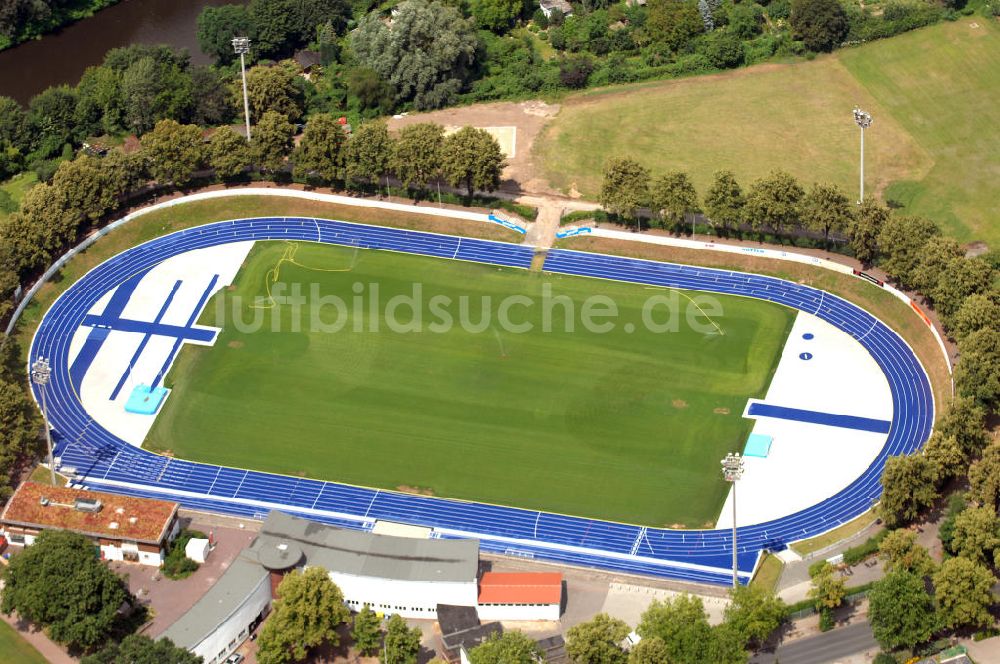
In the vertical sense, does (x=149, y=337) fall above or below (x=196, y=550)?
above

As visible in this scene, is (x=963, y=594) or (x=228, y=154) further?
(x=228, y=154)

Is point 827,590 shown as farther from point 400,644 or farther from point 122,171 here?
point 122,171

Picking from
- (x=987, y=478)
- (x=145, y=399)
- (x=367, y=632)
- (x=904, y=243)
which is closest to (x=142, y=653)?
(x=367, y=632)

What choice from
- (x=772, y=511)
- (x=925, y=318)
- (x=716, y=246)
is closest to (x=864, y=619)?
(x=772, y=511)

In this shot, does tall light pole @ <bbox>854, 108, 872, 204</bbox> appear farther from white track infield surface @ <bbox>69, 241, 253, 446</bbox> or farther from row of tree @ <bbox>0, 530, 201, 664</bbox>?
row of tree @ <bbox>0, 530, 201, 664</bbox>

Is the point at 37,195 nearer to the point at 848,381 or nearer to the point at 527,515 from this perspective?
the point at 527,515

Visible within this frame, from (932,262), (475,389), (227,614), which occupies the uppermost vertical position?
(932,262)
